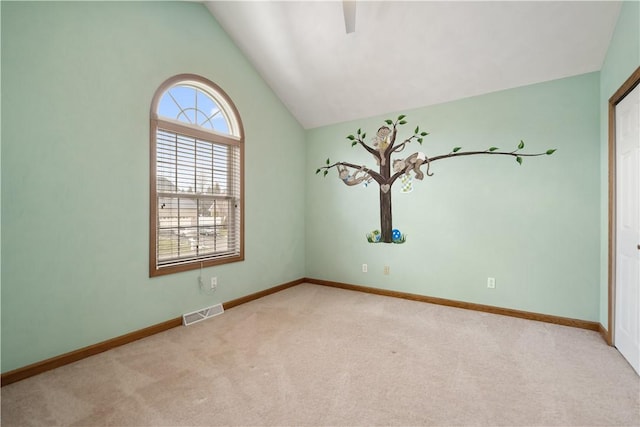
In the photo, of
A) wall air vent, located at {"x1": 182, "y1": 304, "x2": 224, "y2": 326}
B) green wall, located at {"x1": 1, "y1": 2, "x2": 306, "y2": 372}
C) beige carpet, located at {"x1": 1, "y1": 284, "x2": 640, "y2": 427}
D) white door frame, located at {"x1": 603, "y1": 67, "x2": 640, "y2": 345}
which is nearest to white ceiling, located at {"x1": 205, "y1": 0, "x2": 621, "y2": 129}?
white door frame, located at {"x1": 603, "y1": 67, "x2": 640, "y2": 345}

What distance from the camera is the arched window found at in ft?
9.24

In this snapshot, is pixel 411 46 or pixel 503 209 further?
pixel 503 209

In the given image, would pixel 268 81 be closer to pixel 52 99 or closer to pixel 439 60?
pixel 439 60

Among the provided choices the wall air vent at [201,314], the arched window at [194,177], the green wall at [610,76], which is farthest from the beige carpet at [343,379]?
the arched window at [194,177]

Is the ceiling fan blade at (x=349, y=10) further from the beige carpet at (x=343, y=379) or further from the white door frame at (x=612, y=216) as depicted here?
the beige carpet at (x=343, y=379)

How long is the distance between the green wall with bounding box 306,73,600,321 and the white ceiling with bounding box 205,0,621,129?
9.2 inches

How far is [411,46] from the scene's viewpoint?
3.08m

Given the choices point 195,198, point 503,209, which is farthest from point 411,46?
point 195,198

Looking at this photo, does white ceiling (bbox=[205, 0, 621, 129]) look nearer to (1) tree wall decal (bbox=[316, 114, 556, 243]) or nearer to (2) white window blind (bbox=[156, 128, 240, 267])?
(1) tree wall decal (bbox=[316, 114, 556, 243])

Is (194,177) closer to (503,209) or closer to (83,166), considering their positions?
(83,166)

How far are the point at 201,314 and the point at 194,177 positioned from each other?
1.46 meters

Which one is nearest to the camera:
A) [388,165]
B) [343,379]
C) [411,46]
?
[343,379]

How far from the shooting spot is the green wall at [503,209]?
112 inches

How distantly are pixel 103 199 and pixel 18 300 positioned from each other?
33.9 inches
